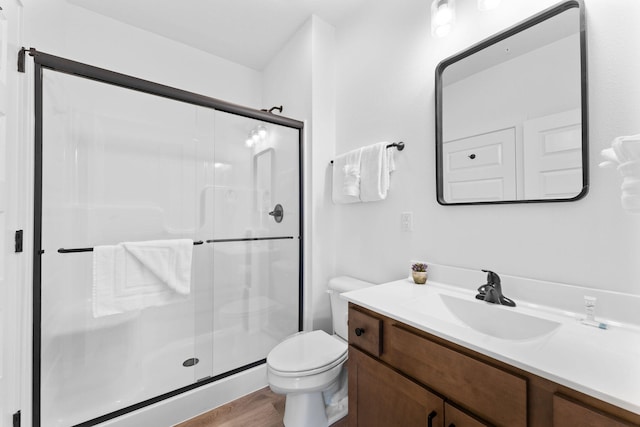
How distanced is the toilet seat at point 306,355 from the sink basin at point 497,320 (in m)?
0.65

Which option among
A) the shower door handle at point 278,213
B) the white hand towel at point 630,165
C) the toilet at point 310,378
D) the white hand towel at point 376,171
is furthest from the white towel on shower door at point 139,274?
the white hand towel at point 630,165

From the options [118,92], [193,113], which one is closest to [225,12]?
[193,113]

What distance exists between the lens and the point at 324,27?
6.64 feet

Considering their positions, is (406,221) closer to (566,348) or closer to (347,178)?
(347,178)

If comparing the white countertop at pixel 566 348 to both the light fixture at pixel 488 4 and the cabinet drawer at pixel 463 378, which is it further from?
the light fixture at pixel 488 4

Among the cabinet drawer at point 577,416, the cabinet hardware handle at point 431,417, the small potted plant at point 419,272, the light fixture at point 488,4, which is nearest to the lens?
the cabinet drawer at point 577,416

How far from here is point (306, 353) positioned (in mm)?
1410

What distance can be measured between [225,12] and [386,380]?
8.05ft

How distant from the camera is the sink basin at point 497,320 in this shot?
0.89 m

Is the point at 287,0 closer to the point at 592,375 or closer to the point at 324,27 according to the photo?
the point at 324,27

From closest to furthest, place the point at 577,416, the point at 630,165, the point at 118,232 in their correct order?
the point at 577,416
the point at 630,165
the point at 118,232

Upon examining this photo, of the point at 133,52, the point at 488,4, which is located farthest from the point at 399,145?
the point at 133,52

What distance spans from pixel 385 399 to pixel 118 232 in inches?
65.4

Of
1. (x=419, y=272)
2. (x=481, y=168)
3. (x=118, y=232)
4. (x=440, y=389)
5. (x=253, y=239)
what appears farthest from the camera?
(x=253, y=239)
